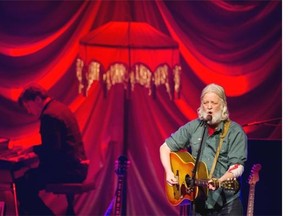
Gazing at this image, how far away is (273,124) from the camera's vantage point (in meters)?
7.12

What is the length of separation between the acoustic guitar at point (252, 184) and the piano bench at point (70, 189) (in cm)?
182

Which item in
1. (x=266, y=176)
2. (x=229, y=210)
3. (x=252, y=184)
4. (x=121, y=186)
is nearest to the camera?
(x=229, y=210)

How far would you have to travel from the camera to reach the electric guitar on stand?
673 centimetres

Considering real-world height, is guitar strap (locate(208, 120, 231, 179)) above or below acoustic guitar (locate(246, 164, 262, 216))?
above

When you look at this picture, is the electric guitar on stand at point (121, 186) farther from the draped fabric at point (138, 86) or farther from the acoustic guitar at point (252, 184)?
the acoustic guitar at point (252, 184)

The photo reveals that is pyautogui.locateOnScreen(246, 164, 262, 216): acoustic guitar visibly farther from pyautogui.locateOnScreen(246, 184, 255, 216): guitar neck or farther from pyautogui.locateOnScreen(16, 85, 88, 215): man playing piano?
pyautogui.locateOnScreen(16, 85, 88, 215): man playing piano

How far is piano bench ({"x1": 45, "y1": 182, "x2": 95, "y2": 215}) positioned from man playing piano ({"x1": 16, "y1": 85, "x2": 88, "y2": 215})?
0.06 metres

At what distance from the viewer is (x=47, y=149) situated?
686 cm

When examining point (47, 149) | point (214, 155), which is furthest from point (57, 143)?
point (214, 155)

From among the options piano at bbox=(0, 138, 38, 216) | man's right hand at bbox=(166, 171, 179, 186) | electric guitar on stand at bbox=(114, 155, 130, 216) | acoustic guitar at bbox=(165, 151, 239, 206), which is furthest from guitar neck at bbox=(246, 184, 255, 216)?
piano at bbox=(0, 138, 38, 216)

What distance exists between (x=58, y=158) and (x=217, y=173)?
290 cm

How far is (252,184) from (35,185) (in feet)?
7.89

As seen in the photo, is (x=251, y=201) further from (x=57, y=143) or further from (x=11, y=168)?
(x=11, y=168)

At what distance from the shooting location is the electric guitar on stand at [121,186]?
22.1ft
